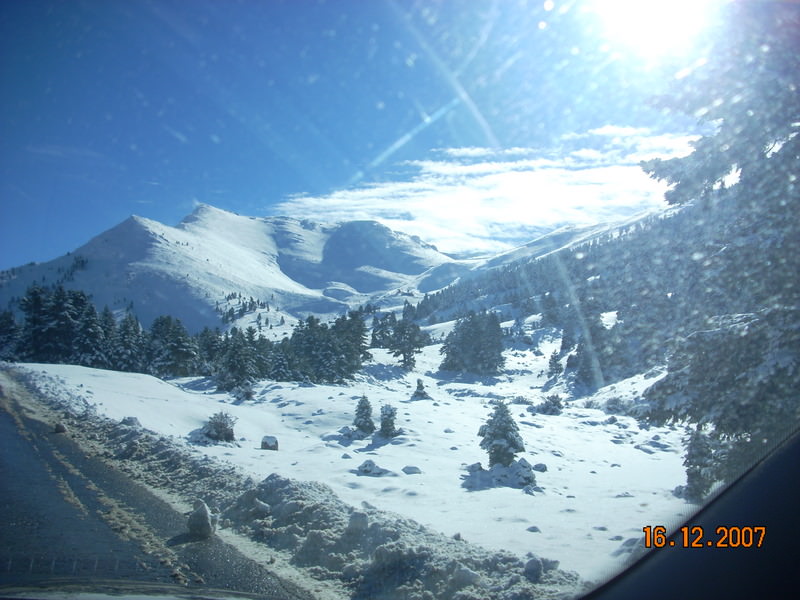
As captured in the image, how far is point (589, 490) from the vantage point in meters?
13.7

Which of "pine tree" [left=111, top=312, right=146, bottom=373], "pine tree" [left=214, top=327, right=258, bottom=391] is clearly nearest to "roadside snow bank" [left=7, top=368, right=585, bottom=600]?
"pine tree" [left=214, top=327, right=258, bottom=391]

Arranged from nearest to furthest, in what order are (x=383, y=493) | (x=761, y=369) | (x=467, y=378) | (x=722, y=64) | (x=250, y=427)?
(x=761, y=369) → (x=722, y=64) → (x=383, y=493) → (x=250, y=427) → (x=467, y=378)

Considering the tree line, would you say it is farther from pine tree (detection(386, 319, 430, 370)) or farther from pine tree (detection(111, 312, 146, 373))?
pine tree (detection(386, 319, 430, 370))

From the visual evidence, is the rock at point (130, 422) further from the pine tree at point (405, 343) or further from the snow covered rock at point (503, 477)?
the pine tree at point (405, 343)

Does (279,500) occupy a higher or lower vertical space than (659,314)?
lower

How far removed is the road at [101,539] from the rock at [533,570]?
2728 mm

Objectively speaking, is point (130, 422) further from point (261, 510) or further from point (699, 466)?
point (699, 466)

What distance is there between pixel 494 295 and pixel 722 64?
17101cm

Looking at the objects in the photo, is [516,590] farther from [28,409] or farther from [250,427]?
[28,409]

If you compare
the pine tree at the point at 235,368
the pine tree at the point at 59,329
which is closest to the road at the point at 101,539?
the pine tree at the point at 235,368

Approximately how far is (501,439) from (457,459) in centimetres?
213

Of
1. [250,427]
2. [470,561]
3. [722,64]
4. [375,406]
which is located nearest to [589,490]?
[470,561]

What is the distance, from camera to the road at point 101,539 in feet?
21.3
